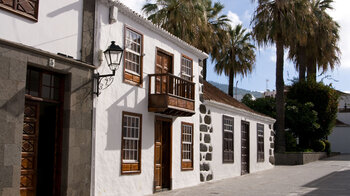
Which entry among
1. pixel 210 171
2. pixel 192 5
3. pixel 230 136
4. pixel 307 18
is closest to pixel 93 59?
pixel 210 171

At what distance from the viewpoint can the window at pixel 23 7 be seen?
7.66m

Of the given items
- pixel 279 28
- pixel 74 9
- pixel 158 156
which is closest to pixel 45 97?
pixel 74 9

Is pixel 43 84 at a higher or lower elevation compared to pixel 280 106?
lower

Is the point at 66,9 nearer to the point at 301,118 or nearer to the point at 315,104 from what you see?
the point at 301,118

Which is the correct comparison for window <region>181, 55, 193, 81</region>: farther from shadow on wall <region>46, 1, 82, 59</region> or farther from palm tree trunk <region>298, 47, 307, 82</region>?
palm tree trunk <region>298, 47, 307, 82</region>

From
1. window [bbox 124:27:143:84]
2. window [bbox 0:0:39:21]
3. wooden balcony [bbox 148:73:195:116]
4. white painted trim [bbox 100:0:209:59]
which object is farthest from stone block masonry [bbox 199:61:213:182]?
window [bbox 0:0:39:21]

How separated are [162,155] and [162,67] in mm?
2745

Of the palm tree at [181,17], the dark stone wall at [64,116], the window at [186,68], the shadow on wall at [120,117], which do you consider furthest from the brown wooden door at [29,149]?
the palm tree at [181,17]

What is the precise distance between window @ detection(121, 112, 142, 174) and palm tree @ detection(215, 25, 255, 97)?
1897cm

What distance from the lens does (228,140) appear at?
17.6 meters

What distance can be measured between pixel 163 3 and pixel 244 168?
8629 millimetres

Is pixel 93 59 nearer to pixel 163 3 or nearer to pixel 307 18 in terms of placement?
pixel 163 3

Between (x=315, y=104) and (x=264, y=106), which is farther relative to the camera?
(x=315, y=104)

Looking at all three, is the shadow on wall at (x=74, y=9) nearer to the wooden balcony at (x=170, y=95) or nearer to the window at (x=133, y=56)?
the window at (x=133, y=56)
